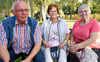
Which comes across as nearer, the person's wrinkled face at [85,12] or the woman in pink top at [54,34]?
the person's wrinkled face at [85,12]

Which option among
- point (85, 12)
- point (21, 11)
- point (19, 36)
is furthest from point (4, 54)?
point (85, 12)

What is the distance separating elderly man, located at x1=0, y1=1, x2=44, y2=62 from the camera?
200 centimetres

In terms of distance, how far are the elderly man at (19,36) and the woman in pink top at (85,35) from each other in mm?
762

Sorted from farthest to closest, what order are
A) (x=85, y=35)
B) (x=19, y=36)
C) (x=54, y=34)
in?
1. (x=54, y=34)
2. (x=85, y=35)
3. (x=19, y=36)

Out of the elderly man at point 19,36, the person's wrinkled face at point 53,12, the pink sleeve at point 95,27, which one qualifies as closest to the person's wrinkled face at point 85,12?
the pink sleeve at point 95,27

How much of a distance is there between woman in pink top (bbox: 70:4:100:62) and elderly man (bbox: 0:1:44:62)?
2.50 ft

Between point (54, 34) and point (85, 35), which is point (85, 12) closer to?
point (85, 35)

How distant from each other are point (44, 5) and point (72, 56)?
1593cm

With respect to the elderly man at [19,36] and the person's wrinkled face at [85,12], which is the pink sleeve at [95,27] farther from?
the elderly man at [19,36]

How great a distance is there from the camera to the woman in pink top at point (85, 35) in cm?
214

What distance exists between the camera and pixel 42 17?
19125 mm

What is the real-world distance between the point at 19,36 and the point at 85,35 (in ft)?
4.05

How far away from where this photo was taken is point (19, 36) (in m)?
2.09

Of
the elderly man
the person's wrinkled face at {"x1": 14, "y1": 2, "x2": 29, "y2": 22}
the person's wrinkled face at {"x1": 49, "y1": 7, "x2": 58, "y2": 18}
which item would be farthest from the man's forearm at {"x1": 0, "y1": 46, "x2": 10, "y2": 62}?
the person's wrinkled face at {"x1": 49, "y1": 7, "x2": 58, "y2": 18}
